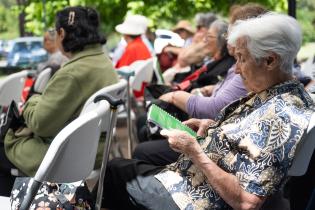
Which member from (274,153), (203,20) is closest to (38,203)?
(274,153)

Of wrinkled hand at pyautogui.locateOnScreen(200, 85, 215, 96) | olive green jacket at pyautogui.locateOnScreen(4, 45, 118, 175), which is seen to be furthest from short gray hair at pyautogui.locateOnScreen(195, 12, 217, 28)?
olive green jacket at pyautogui.locateOnScreen(4, 45, 118, 175)

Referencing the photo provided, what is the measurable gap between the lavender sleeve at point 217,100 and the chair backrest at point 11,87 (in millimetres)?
1314

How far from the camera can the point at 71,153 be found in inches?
78.1

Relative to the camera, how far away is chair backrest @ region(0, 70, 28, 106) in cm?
369

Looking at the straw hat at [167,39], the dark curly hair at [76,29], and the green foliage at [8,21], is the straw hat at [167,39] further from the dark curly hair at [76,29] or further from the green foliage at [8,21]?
the green foliage at [8,21]

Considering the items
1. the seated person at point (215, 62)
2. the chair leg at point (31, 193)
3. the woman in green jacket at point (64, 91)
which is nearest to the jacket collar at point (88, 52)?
the woman in green jacket at point (64, 91)

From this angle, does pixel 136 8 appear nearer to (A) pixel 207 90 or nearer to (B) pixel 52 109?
(A) pixel 207 90

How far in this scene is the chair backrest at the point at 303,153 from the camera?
189 centimetres

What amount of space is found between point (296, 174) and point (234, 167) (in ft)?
0.76

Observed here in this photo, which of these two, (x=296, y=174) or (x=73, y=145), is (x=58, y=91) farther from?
(x=296, y=174)

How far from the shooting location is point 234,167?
192cm

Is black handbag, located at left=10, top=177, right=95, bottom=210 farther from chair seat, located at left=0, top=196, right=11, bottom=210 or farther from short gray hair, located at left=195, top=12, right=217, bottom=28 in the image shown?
short gray hair, located at left=195, top=12, right=217, bottom=28

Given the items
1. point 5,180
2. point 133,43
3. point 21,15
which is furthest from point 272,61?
point 21,15

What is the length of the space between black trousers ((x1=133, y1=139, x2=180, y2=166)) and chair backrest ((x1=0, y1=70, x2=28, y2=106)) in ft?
3.91
